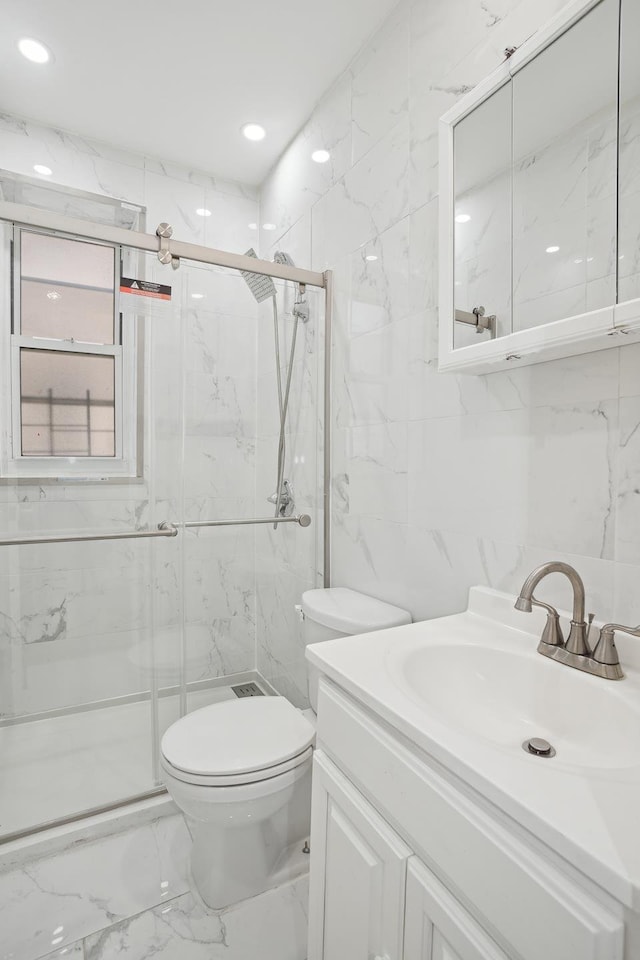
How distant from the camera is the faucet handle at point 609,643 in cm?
84

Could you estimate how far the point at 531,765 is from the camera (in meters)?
0.60

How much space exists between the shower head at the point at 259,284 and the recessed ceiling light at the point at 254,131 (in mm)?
740

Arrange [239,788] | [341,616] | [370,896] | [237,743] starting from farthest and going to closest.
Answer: [341,616] < [237,743] < [239,788] < [370,896]

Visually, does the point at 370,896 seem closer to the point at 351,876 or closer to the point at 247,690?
the point at 351,876

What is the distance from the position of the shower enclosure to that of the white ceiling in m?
0.75

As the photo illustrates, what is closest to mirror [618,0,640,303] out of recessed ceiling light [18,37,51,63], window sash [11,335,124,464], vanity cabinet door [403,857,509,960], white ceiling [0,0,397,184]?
vanity cabinet door [403,857,509,960]

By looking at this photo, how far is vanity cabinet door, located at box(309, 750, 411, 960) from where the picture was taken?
74 centimetres

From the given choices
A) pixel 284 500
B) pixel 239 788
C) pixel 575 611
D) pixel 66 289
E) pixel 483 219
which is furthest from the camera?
pixel 284 500

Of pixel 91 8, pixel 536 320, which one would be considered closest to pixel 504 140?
pixel 536 320

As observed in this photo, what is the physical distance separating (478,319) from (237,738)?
4.21ft

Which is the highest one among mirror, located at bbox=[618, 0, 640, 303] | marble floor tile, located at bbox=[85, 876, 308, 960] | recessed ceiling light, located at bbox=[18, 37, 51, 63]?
recessed ceiling light, located at bbox=[18, 37, 51, 63]

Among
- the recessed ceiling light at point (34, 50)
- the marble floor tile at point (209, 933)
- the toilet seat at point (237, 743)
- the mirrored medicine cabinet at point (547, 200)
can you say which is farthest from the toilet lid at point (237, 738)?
the recessed ceiling light at point (34, 50)

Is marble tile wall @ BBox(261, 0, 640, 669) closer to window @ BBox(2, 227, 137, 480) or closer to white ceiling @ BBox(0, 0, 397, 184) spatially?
white ceiling @ BBox(0, 0, 397, 184)

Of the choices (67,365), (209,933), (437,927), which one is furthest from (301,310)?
(209,933)
